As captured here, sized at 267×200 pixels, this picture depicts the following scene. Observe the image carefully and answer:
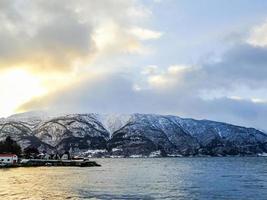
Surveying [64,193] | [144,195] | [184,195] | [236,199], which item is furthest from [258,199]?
[64,193]

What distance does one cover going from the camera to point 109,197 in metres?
80.3

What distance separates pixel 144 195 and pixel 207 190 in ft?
66.3

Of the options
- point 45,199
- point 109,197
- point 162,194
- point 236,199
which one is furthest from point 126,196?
point 236,199

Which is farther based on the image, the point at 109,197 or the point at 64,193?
the point at 64,193

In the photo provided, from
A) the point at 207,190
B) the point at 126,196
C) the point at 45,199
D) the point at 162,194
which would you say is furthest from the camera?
the point at 207,190

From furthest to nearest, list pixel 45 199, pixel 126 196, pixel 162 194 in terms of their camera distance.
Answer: pixel 162 194, pixel 126 196, pixel 45 199

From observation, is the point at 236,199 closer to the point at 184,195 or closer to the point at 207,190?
the point at 184,195

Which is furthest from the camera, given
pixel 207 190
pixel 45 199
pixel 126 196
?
pixel 207 190

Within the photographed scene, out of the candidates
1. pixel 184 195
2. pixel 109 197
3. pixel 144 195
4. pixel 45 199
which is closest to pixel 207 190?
pixel 184 195

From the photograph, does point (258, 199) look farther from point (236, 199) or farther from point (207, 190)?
point (207, 190)

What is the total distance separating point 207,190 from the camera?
325 feet

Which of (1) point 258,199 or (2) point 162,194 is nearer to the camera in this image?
(1) point 258,199

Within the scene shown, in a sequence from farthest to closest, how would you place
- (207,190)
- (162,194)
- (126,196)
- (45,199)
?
(207,190), (162,194), (126,196), (45,199)

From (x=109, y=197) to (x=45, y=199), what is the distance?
10922mm
